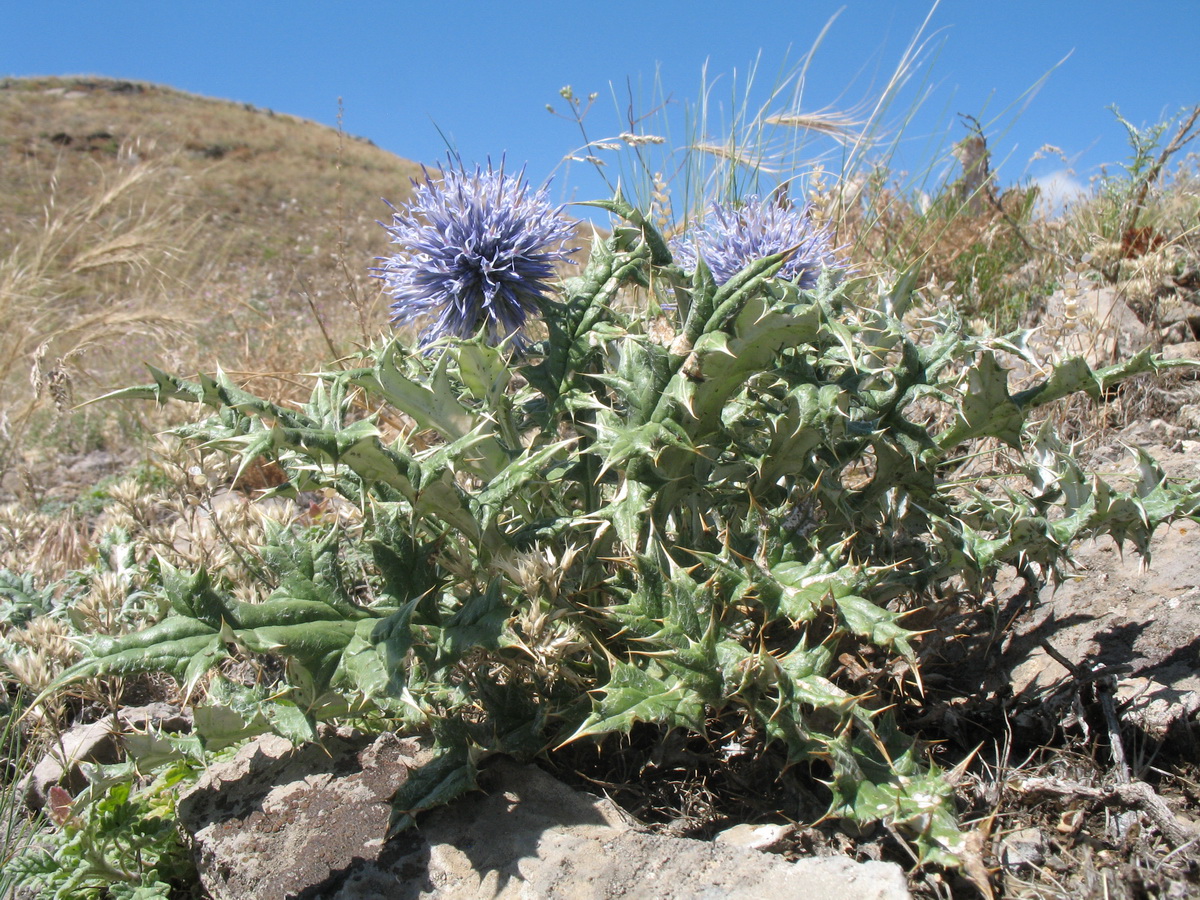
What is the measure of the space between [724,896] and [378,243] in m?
28.0

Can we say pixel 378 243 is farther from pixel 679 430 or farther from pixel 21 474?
pixel 679 430

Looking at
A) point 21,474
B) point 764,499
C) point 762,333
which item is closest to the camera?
point 762,333

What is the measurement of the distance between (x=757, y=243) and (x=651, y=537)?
1193 millimetres

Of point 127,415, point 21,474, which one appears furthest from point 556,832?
point 127,415

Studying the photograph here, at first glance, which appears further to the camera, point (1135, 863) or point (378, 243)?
point (378, 243)

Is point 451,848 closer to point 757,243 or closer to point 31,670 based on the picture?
point 31,670

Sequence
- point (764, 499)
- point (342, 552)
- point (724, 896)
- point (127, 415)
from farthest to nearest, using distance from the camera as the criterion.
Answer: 1. point (127, 415)
2. point (342, 552)
3. point (764, 499)
4. point (724, 896)

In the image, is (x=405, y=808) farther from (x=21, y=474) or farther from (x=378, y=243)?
(x=378, y=243)

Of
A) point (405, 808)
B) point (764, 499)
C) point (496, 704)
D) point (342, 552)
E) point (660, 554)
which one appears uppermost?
point (764, 499)

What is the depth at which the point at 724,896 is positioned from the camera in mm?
1319

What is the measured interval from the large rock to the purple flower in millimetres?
1563

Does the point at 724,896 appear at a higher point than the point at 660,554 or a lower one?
lower

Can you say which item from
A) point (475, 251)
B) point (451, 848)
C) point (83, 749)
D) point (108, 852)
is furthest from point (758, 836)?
point (83, 749)

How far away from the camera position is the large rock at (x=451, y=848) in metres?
1.36
